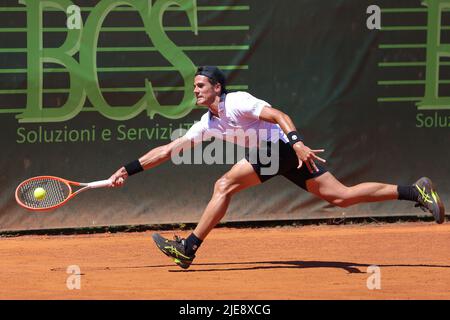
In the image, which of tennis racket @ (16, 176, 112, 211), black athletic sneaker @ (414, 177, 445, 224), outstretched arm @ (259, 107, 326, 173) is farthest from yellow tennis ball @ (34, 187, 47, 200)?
black athletic sneaker @ (414, 177, 445, 224)

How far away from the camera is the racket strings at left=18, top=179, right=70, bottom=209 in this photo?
22.7 feet

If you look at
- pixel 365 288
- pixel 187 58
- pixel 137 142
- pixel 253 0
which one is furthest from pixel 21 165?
pixel 365 288

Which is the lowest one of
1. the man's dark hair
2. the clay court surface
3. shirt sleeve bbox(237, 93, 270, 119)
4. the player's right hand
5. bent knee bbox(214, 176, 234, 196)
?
the clay court surface

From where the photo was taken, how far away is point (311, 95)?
900 centimetres

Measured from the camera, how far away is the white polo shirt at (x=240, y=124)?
21.4ft

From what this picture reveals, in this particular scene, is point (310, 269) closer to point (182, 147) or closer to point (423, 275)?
point (423, 275)

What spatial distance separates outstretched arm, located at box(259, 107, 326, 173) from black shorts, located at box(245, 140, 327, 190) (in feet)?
0.47

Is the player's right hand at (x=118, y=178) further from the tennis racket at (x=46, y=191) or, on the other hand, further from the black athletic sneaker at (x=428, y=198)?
the black athletic sneaker at (x=428, y=198)

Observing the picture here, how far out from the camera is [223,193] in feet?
21.9

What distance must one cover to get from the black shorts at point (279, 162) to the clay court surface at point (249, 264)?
676 mm

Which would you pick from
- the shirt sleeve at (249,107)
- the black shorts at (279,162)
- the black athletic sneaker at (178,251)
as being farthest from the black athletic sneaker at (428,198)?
the black athletic sneaker at (178,251)

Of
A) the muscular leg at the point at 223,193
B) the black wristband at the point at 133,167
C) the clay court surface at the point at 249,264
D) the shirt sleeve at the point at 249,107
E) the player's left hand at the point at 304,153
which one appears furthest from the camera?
the black wristband at the point at 133,167

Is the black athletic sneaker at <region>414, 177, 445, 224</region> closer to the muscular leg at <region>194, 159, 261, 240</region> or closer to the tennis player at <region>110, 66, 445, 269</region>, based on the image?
the tennis player at <region>110, 66, 445, 269</region>

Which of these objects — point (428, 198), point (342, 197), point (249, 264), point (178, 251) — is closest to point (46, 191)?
point (178, 251)
